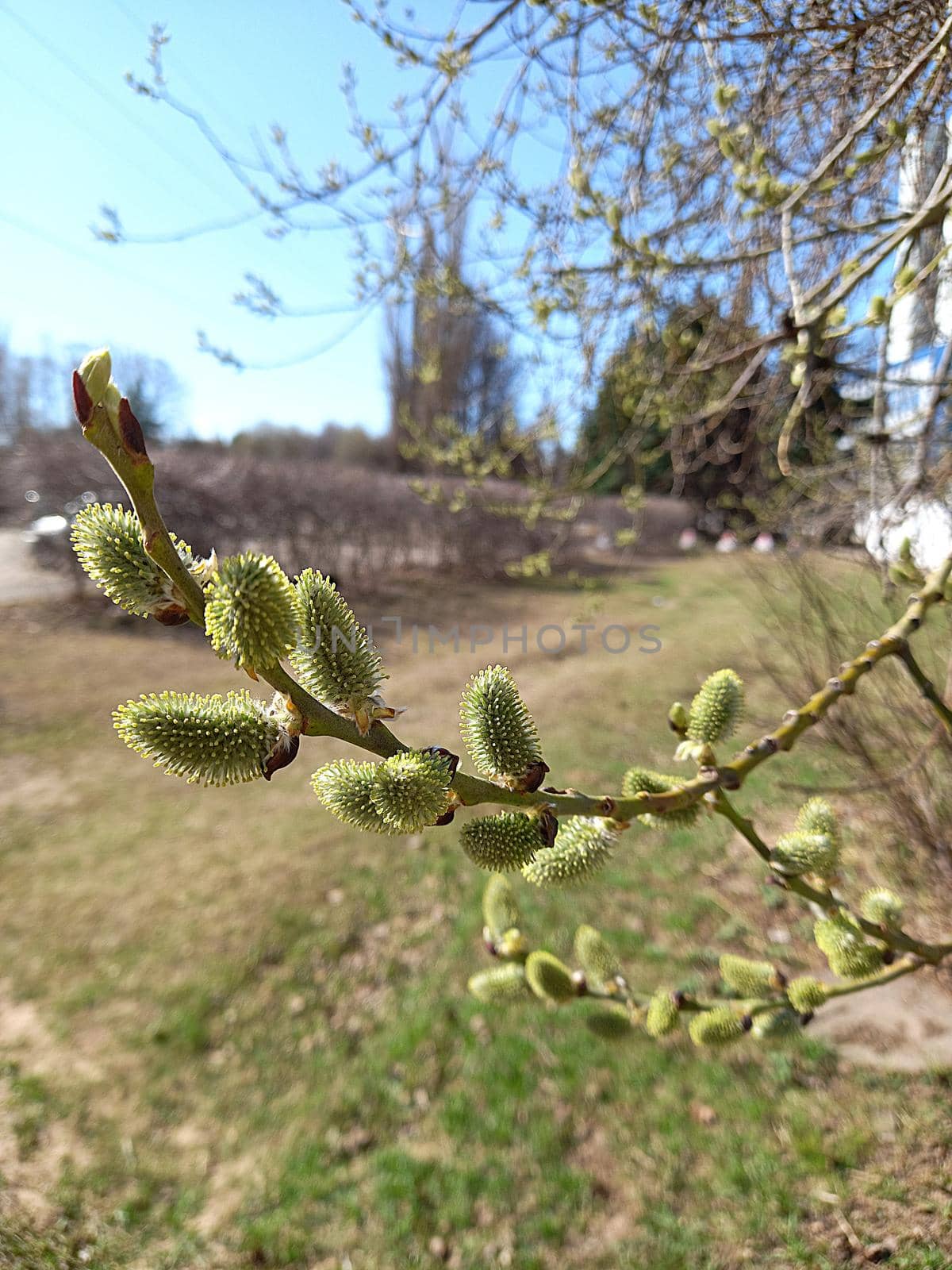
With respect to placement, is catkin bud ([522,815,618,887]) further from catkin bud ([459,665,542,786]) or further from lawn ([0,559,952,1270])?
lawn ([0,559,952,1270])

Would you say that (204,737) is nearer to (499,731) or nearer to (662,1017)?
(499,731)

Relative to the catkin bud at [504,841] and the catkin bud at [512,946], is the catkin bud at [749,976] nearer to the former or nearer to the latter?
the catkin bud at [512,946]

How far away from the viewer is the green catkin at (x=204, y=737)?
65 cm

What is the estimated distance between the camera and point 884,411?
288 cm

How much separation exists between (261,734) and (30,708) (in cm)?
783

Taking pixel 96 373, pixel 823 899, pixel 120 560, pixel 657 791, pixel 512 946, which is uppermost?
pixel 96 373

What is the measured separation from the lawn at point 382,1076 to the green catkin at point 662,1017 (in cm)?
83

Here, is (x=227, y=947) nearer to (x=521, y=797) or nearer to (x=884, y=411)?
(x=521, y=797)

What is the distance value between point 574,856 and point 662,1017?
0.72m

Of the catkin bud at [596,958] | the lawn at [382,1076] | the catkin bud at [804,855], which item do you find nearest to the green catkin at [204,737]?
the catkin bud at [804,855]

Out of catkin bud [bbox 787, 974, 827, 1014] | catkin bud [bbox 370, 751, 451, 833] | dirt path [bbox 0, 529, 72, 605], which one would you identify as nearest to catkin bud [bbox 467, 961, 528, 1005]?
catkin bud [bbox 787, 974, 827, 1014]

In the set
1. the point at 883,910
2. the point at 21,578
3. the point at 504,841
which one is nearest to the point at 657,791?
the point at 504,841

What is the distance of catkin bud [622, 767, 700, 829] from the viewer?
0.92 meters

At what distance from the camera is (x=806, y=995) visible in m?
1.35
